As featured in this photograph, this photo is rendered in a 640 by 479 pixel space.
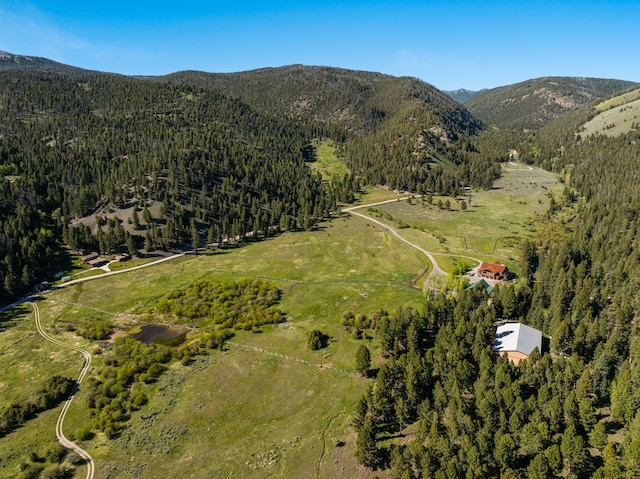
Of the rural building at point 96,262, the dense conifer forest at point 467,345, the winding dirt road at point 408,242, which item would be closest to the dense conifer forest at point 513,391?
the dense conifer forest at point 467,345

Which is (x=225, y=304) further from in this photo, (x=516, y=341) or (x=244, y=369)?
(x=516, y=341)

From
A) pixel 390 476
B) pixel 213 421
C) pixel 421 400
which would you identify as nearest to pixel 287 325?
pixel 213 421

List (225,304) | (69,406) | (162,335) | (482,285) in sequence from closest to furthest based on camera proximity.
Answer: (69,406)
(162,335)
(482,285)
(225,304)

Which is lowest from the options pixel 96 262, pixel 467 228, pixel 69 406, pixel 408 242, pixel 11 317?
pixel 69 406

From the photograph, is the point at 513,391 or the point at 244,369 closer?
the point at 513,391

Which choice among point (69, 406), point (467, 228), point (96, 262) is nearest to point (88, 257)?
point (96, 262)

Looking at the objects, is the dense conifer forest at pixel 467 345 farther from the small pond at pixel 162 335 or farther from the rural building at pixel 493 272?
the rural building at pixel 493 272

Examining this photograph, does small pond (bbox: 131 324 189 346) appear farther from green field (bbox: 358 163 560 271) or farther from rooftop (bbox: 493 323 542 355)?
green field (bbox: 358 163 560 271)

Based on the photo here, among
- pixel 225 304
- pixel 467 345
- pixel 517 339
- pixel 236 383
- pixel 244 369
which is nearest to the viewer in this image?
pixel 236 383
